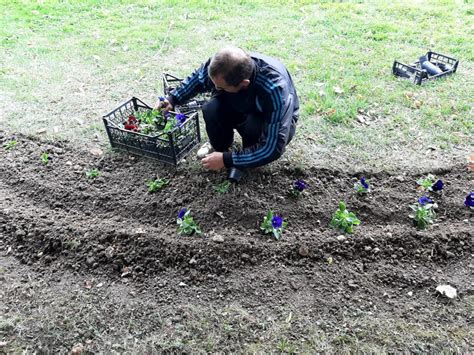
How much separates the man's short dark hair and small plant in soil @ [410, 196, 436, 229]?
4.96ft

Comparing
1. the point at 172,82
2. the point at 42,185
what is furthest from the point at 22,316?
the point at 172,82

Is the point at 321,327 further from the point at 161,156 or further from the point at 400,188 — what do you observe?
the point at 161,156

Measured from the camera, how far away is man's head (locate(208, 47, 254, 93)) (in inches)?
99.0

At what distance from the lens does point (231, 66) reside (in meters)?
2.51

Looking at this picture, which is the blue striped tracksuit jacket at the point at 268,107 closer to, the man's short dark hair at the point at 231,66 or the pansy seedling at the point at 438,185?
the man's short dark hair at the point at 231,66

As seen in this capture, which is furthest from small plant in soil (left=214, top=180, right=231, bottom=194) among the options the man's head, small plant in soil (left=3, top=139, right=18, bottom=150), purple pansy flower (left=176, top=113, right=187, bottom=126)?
small plant in soil (left=3, top=139, right=18, bottom=150)

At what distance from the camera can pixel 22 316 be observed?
7.63 feet

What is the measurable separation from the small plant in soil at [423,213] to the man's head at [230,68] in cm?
149

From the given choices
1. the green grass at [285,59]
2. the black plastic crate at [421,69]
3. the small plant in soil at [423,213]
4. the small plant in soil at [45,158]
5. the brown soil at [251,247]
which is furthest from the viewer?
the black plastic crate at [421,69]

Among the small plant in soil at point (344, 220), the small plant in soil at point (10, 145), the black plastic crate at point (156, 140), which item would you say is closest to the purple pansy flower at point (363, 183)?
→ the small plant in soil at point (344, 220)

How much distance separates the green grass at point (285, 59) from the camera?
12.4 ft

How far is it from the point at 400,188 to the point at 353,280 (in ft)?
3.25

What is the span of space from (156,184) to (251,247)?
0.93m

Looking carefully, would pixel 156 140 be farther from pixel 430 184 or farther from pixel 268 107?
pixel 430 184
